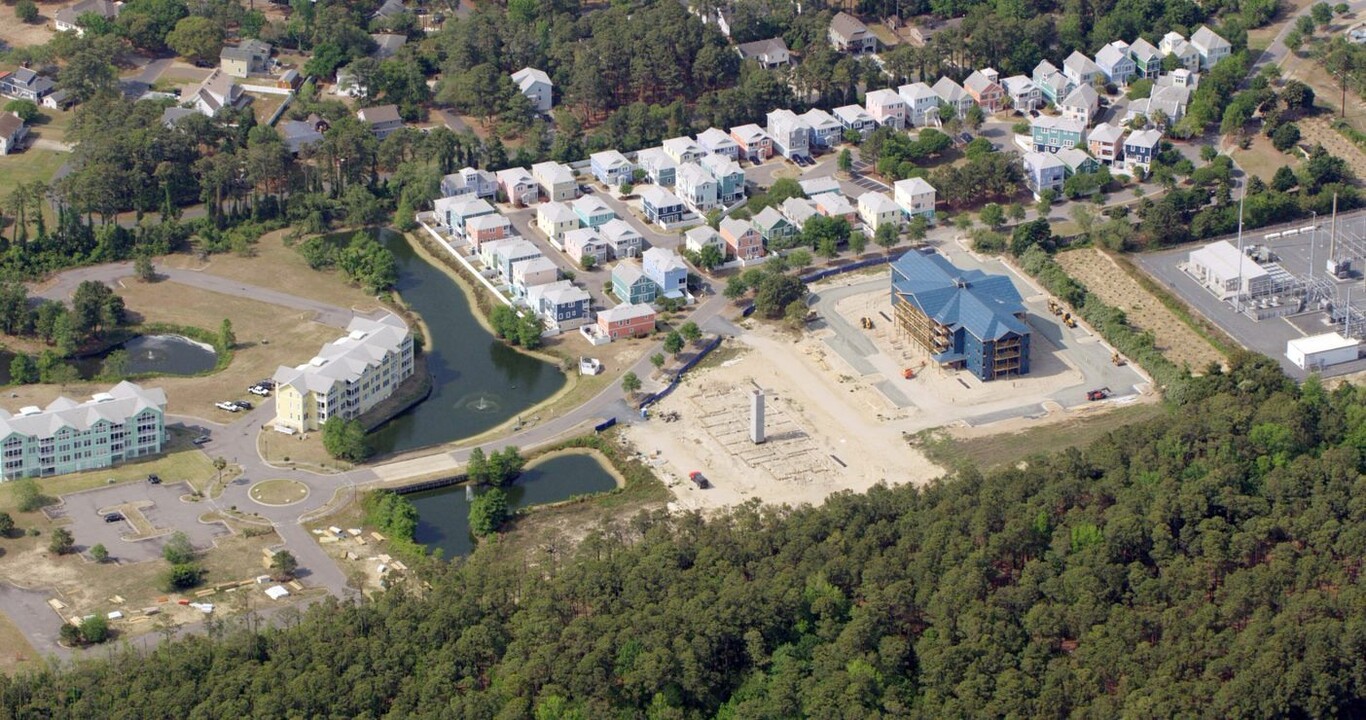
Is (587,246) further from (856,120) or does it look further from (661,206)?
(856,120)

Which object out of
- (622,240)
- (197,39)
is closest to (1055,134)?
(622,240)

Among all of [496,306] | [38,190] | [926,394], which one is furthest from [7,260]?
[926,394]

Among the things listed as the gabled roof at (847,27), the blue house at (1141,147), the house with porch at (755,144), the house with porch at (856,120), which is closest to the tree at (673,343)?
the house with porch at (755,144)

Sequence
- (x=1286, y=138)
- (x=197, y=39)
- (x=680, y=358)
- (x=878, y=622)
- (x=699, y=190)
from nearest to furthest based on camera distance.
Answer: (x=878, y=622) < (x=680, y=358) < (x=699, y=190) < (x=1286, y=138) < (x=197, y=39)

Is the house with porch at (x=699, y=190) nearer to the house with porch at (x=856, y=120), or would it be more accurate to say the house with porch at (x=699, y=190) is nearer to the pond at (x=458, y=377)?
the house with porch at (x=856, y=120)

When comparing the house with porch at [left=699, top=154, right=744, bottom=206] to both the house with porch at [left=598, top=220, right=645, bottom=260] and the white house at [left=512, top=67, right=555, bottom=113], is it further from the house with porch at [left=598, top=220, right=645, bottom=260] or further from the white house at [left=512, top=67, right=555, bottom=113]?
the white house at [left=512, top=67, right=555, bottom=113]

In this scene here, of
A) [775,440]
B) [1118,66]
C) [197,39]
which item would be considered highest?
[197,39]

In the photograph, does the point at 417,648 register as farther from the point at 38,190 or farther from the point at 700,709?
the point at 38,190
